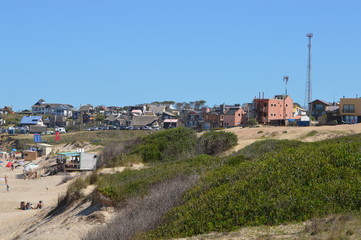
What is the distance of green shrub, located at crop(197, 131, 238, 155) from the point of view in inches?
1363

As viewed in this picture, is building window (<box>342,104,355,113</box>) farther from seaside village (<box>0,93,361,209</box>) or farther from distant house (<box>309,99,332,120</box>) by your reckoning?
distant house (<box>309,99,332,120</box>)

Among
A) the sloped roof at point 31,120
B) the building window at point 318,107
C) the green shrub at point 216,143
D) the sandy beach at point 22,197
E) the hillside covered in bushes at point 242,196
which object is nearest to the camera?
the hillside covered in bushes at point 242,196

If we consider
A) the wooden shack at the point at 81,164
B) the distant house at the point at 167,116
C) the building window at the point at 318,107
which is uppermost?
the building window at the point at 318,107

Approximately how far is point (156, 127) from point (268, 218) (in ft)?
287

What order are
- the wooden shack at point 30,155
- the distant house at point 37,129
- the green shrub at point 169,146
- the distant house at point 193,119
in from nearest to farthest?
the green shrub at point 169,146 → the wooden shack at point 30,155 → the distant house at point 193,119 → the distant house at point 37,129

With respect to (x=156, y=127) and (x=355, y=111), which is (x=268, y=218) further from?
(x=156, y=127)

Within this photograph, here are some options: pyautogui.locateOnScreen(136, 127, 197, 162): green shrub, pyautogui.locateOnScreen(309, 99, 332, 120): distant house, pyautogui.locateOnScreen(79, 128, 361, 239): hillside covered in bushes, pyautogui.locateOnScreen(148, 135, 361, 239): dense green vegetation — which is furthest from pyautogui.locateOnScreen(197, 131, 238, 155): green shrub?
pyautogui.locateOnScreen(309, 99, 332, 120): distant house

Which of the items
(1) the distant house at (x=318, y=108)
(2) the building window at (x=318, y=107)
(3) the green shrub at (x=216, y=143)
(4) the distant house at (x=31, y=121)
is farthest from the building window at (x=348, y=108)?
(4) the distant house at (x=31, y=121)

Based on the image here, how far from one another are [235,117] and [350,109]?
78.0ft

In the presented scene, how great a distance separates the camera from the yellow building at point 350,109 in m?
56.4

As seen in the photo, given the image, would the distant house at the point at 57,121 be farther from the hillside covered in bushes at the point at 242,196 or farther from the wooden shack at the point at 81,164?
the hillside covered in bushes at the point at 242,196

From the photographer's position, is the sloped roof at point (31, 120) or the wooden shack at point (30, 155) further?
the sloped roof at point (31, 120)

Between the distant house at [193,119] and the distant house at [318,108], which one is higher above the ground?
the distant house at [318,108]

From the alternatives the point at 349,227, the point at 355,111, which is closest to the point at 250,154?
the point at 349,227
